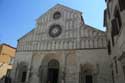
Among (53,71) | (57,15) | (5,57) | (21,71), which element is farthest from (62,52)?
(5,57)

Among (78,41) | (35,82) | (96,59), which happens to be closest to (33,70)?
(35,82)

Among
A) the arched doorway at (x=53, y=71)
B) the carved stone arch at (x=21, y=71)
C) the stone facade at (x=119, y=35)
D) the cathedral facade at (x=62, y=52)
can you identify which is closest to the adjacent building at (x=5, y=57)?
the cathedral facade at (x=62, y=52)

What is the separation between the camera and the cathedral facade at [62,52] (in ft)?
49.2

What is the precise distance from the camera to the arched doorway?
656 inches

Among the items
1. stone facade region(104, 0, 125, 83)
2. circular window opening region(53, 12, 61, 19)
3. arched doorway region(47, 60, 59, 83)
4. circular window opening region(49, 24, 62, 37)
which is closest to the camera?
stone facade region(104, 0, 125, 83)

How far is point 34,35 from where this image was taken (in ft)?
63.7

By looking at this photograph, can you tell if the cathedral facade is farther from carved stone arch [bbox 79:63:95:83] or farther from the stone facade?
the stone facade

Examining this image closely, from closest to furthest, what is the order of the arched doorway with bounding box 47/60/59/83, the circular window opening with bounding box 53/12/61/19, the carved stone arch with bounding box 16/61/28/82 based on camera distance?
the arched doorway with bounding box 47/60/59/83 < the carved stone arch with bounding box 16/61/28/82 < the circular window opening with bounding box 53/12/61/19

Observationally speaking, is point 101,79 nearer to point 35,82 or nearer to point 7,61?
point 35,82

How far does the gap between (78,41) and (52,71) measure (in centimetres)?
468

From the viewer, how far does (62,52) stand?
16734 millimetres

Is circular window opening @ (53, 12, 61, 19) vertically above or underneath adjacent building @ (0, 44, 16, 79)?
above

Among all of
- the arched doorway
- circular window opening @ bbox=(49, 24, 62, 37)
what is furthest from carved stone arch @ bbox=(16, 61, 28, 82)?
circular window opening @ bbox=(49, 24, 62, 37)

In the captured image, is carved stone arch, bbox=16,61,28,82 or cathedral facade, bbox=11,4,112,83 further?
carved stone arch, bbox=16,61,28,82
